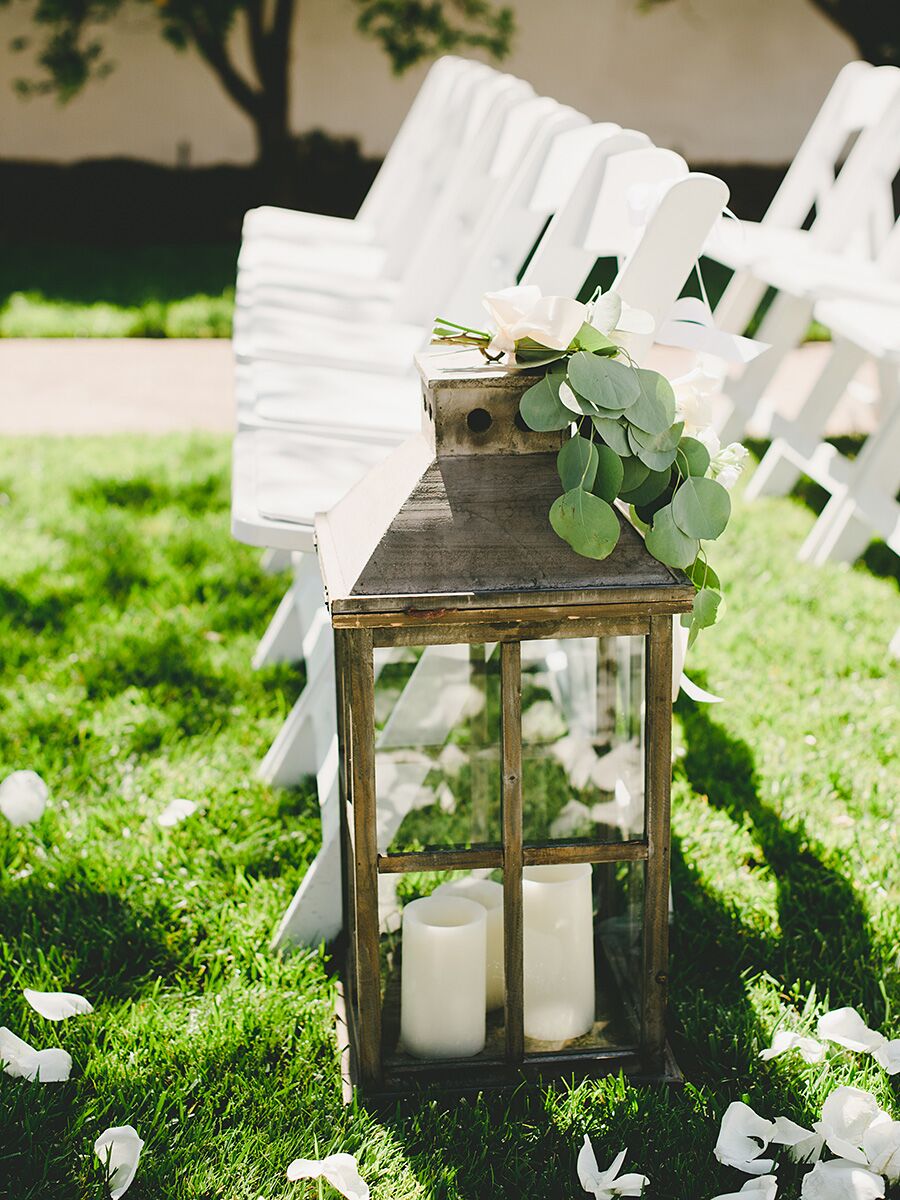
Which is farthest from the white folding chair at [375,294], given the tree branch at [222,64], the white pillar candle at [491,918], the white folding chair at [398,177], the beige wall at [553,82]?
the beige wall at [553,82]

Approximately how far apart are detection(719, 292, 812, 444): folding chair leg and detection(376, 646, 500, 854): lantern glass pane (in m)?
2.39

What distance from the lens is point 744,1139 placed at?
1.44 metres

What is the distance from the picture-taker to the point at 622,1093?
151 centimetres

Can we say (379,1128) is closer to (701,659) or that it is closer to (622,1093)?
(622,1093)

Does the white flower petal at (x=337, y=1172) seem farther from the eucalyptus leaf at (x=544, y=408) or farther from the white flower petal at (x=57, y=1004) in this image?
the eucalyptus leaf at (x=544, y=408)

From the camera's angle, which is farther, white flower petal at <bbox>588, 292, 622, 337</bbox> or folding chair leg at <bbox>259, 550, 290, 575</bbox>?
folding chair leg at <bbox>259, 550, 290, 575</bbox>

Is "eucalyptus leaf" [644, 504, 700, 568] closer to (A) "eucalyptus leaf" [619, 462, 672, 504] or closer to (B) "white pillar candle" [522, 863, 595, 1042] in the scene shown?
(A) "eucalyptus leaf" [619, 462, 672, 504]

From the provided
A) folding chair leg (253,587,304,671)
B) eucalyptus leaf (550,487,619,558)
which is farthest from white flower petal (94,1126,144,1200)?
folding chair leg (253,587,304,671)

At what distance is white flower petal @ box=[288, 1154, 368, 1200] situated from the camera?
1.37 metres

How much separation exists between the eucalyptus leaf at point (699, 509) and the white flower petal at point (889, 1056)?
67 centimetres

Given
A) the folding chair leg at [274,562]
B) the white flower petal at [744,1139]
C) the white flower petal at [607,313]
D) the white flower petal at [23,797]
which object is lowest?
the folding chair leg at [274,562]

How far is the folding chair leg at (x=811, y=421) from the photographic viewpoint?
3578mm

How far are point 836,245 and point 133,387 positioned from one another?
8.52 feet

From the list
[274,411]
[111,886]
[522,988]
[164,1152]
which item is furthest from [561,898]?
[274,411]
